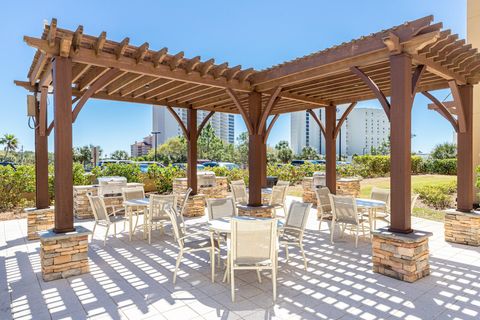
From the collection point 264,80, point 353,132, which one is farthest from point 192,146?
point 353,132

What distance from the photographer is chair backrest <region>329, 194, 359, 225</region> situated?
5.13 meters

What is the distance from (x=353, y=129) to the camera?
81188 mm

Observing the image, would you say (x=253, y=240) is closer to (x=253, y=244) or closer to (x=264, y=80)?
(x=253, y=244)

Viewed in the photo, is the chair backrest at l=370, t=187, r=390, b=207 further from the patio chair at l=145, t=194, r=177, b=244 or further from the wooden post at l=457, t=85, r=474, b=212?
the patio chair at l=145, t=194, r=177, b=244

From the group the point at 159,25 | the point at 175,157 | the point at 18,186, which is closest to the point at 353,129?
the point at 175,157

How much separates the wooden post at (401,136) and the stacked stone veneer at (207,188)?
19.4 feet

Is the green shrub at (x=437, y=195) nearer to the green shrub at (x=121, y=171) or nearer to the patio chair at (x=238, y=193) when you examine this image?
the patio chair at (x=238, y=193)

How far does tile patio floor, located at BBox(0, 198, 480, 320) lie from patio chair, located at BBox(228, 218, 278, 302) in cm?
38

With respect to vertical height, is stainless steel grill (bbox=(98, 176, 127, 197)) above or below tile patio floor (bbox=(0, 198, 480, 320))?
above

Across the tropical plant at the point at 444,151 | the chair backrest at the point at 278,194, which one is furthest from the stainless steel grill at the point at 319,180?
the tropical plant at the point at 444,151

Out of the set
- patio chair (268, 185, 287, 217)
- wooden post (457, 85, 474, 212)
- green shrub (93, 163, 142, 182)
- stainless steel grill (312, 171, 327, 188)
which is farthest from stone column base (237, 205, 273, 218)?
green shrub (93, 163, 142, 182)

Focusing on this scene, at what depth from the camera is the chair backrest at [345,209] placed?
513 centimetres

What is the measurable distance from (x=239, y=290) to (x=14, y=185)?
7981mm

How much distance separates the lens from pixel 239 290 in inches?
133
